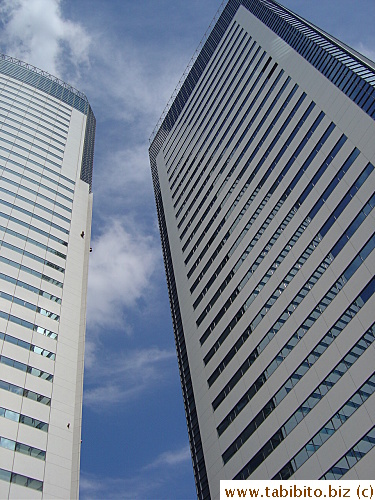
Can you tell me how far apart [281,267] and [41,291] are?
933 inches

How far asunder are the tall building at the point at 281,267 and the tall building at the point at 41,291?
527 inches

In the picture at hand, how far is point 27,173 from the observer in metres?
60.5

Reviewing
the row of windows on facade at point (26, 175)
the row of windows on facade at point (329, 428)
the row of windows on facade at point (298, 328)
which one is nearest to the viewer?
the row of windows on facade at point (329, 428)

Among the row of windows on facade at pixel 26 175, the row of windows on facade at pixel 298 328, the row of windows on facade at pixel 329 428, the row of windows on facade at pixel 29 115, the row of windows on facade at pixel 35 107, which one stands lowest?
the row of windows on facade at pixel 329 428

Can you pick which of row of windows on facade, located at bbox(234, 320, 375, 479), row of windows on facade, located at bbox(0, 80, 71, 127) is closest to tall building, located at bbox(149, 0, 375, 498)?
row of windows on facade, located at bbox(234, 320, 375, 479)

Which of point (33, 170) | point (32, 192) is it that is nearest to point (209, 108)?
point (33, 170)

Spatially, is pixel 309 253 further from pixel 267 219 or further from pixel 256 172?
pixel 256 172

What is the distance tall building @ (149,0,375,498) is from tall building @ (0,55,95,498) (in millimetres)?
13387

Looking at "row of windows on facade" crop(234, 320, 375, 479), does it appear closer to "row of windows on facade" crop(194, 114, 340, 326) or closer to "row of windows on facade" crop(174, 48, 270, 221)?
"row of windows on facade" crop(194, 114, 340, 326)

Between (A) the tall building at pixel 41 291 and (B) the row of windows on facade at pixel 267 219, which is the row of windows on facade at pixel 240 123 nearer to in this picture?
(B) the row of windows on facade at pixel 267 219

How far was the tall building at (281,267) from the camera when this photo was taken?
1337 inches

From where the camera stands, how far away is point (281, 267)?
44.0 m

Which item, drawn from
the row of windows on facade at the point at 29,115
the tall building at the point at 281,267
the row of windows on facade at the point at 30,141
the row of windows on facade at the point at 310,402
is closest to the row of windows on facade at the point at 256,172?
the tall building at the point at 281,267

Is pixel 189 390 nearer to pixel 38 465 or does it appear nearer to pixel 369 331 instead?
pixel 38 465
